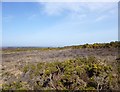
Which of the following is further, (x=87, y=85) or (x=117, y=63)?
(x=117, y=63)

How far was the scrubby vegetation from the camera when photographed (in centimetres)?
966

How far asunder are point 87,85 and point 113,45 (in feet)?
23.6

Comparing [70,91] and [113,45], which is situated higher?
[113,45]

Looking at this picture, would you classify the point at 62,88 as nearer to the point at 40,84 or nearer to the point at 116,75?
the point at 40,84

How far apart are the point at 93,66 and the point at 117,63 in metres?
1.38

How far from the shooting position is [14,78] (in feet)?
35.0

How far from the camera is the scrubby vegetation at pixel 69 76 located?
31.7 feet

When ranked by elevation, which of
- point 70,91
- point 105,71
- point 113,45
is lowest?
point 70,91

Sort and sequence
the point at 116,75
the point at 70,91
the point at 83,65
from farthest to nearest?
1. the point at 83,65
2. the point at 116,75
3. the point at 70,91

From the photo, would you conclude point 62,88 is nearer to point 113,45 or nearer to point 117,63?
point 117,63

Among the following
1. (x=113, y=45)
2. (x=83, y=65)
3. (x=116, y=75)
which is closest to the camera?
(x=116, y=75)

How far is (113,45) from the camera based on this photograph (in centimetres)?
1636

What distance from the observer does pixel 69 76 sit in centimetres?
1009

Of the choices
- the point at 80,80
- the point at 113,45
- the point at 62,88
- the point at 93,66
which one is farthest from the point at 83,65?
the point at 113,45
